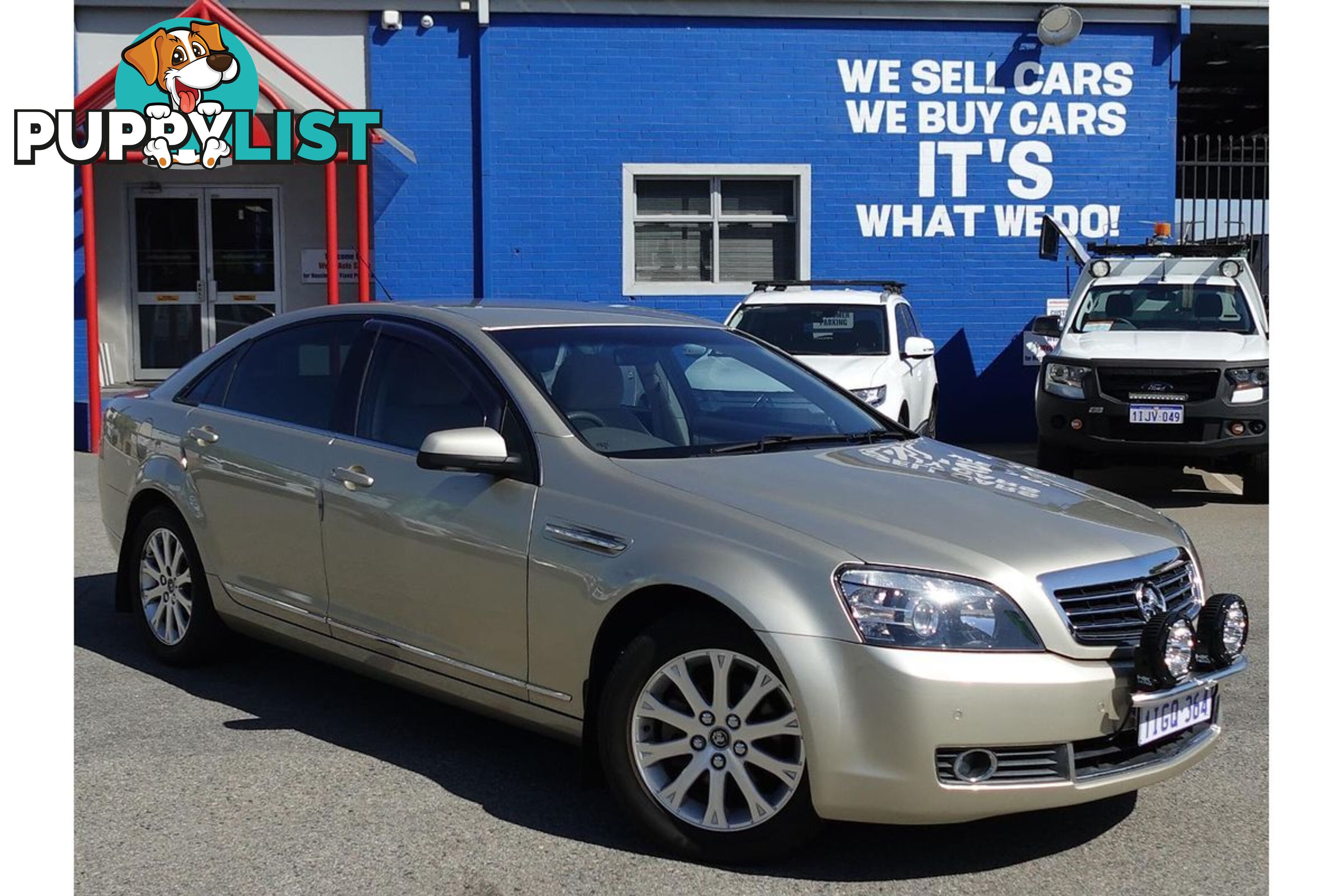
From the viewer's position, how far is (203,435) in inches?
232

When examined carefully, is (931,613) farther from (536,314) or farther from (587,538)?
(536,314)

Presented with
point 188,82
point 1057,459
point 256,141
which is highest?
point 188,82

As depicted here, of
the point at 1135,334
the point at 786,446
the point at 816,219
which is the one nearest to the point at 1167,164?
the point at 816,219

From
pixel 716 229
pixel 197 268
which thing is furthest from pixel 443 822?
pixel 197 268

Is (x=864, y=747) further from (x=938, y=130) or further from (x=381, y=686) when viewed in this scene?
(x=938, y=130)

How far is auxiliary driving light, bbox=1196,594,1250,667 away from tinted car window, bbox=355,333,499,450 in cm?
228

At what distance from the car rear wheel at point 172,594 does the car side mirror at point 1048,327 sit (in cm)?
812

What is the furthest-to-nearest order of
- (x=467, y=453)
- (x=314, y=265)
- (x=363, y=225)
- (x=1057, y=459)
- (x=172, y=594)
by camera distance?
(x=314, y=265)
(x=363, y=225)
(x=1057, y=459)
(x=172, y=594)
(x=467, y=453)

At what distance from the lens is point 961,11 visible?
1570cm

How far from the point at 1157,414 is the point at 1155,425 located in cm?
9

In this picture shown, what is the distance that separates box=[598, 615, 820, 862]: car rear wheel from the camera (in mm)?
3879

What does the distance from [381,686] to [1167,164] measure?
12.9 meters

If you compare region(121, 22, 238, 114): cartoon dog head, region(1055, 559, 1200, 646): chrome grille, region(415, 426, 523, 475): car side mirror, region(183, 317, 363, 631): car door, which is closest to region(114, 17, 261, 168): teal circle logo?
region(121, 22, 238, 114): cartoon dog head

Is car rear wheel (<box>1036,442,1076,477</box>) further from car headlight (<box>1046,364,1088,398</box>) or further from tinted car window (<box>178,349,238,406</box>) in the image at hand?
tinted car window (<box>178,349,238,406</box>)
